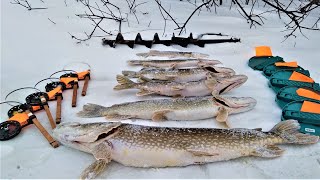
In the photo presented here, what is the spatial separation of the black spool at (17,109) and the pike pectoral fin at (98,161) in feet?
2.56

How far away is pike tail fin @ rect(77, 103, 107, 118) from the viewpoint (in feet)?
8.75

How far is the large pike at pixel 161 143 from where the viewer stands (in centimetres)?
215

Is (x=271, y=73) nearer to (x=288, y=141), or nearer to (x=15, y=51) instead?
(x=288, y=141)

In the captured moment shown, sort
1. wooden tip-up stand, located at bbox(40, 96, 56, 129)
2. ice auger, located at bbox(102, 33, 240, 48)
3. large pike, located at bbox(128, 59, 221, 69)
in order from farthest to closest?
ice auger, located at bbox(102, 33, 240, 48)
large pike, located at bbox(128, 59, 221, 69)
wooden tip-up stand, located at bbox(40, 96, 56, 129)

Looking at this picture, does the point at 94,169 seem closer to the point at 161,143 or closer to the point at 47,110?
the point at 161,143

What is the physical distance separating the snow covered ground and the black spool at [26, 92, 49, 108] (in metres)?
0.08

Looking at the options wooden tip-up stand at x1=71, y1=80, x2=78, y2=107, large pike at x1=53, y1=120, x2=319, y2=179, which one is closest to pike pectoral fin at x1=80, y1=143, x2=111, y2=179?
large pike at x1=53, y1=120, x2=319, y2=179

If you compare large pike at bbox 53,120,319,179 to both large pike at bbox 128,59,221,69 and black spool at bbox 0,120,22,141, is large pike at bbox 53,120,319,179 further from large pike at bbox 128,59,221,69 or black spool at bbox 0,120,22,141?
large pike at bbox 128,59,221,69

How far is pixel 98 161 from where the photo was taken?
2121 millimetres

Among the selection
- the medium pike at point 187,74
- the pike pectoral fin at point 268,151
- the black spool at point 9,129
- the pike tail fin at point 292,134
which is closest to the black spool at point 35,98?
the black spool at point 9,129

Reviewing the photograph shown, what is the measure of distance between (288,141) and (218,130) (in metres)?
0.46

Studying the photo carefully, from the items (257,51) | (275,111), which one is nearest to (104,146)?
(275,111)

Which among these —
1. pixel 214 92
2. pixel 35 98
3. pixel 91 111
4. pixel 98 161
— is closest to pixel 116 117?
pixel 91 111

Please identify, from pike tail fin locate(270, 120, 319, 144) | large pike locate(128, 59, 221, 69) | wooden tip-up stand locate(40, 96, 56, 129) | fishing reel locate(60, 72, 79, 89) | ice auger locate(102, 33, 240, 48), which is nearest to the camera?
pike tail fin locate(270, 120, 319, 144)
